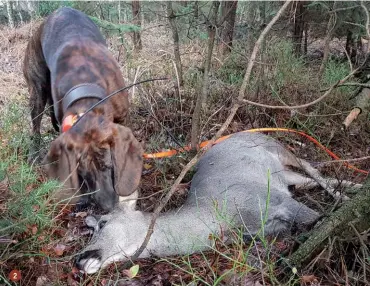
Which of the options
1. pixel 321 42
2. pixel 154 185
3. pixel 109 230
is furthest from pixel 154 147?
pixel 321 42

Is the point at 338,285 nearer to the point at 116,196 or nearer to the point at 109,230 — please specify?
the point at 109,230

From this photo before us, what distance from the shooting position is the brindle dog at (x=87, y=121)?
10.7ft

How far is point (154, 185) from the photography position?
3.87 meters

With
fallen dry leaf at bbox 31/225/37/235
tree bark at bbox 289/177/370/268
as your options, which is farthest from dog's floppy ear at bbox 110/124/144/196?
tree bark at bbox 289/177/370/268

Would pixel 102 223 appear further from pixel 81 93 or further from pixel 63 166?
pixel 81 93

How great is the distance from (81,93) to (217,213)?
1686 millimetres

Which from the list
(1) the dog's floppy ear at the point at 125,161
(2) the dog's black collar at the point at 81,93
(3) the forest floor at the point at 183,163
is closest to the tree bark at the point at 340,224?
(3) the forest floor at the point at 183,163

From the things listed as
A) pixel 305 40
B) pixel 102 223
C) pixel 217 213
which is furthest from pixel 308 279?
pixel 305 40

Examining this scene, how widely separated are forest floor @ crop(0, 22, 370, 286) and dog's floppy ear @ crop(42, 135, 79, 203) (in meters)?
0.12

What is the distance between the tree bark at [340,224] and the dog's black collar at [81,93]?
2.16 metres

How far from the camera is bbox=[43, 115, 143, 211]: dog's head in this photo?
10.7ft

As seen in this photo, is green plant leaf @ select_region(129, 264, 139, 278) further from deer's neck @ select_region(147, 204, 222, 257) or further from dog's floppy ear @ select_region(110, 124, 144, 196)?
dog's floppy ear @ select_region(110, 124, 144, 196)

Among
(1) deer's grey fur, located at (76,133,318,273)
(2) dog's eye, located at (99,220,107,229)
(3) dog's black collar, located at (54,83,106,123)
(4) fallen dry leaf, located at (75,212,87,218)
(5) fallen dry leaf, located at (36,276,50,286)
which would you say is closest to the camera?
(5) fallen dry leaf, located at (36,276,50,286)

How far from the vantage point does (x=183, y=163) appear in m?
4.02
